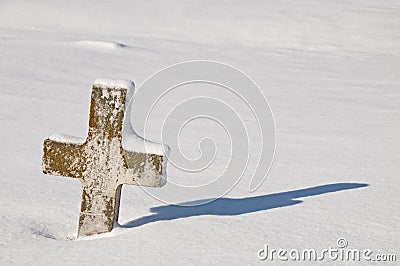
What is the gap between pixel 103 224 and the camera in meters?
2.87

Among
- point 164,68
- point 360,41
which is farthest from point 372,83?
point 360,41

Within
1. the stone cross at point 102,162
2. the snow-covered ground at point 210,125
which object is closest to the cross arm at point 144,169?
the stone cross at point 102,162

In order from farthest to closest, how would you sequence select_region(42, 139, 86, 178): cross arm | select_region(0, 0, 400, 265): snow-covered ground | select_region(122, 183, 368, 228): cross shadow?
select_region(122, 183, 368, 228): cross shadow, select_region(42, 139, 86, 178): cross arm, select_region(0, 0, 400, 265): snow-covered ground

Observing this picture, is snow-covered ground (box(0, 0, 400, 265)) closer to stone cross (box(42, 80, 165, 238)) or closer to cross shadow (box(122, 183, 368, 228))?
cross shadow (box(122, 183, 368, 228))

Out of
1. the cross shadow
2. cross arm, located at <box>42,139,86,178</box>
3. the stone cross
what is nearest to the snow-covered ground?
the cross shadow

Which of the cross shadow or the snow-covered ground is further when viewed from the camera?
the cross shadow

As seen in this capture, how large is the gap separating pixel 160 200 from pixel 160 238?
0.63 metres

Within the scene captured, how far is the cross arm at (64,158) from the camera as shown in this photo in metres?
2.89

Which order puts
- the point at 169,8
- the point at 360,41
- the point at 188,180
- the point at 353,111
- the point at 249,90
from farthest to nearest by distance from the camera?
1. the point at 169,8
2. the point at 360,41
3. the point at 249,90
4. the point at 353,111
5. the point at 188,180

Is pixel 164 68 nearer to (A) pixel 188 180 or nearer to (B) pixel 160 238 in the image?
(A) pixel 188 180

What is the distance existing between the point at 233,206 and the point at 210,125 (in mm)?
2239

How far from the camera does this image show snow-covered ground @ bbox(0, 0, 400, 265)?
276 centimetres

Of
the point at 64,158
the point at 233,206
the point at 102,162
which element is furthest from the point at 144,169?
the point at 233,206

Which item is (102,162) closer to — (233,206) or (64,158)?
(64,158)
